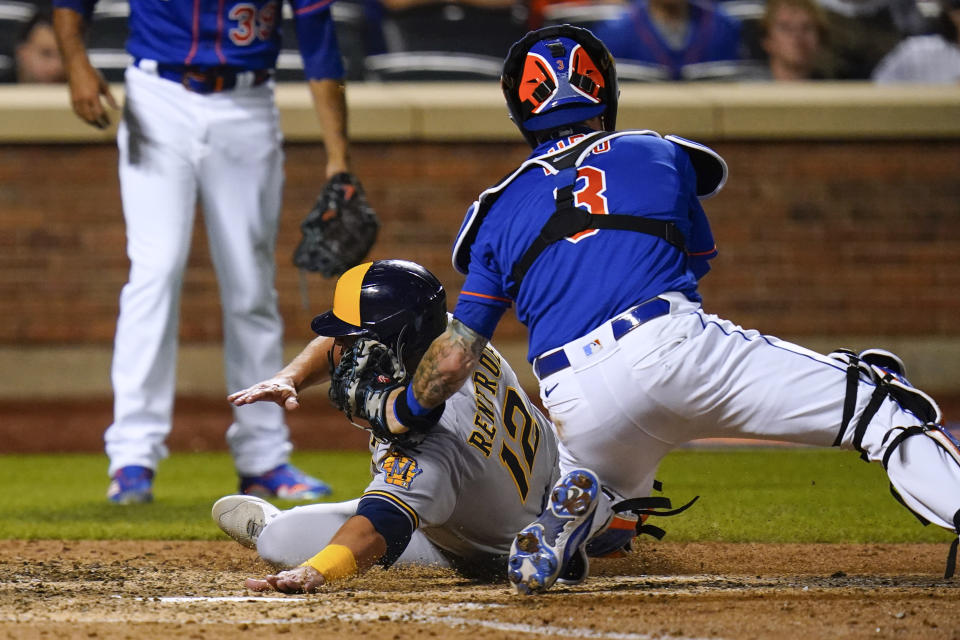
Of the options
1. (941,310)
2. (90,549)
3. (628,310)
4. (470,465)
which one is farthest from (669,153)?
(941,310)

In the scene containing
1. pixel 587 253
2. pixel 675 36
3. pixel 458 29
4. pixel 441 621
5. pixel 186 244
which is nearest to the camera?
pixel 441 621

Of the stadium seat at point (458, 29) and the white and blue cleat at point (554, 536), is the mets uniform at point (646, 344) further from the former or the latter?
the stadium seat at point (458, 29)

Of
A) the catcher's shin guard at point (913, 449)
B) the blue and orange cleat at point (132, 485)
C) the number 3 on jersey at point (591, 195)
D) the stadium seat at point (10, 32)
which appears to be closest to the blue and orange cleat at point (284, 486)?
the blue and orange cleat at point (132, 485)

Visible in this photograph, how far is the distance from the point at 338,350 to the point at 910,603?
1.63m

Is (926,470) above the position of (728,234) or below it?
→ above

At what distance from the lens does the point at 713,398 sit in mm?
3408

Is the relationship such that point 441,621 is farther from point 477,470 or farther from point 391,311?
point 391,311

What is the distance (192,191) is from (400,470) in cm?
249

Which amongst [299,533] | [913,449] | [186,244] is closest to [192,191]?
[186,244]

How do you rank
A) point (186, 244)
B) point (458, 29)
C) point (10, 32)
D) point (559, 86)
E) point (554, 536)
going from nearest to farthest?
point (554, 536), point (559, 86), point (186, 244), point (10, 32), point (458, 29)

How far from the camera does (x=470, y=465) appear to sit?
11.9 ft

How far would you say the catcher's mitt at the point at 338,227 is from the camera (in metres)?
5.74

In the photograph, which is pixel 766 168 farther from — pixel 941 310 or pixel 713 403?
pixel 713 403

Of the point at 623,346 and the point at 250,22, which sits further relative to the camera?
the point at 250,22
